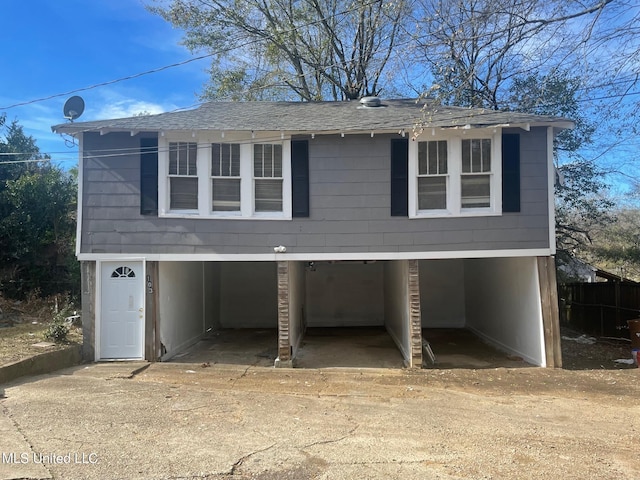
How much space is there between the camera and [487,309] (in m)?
12.6

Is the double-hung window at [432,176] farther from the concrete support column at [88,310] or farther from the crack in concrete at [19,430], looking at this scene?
the crack in concrete at [19,430]

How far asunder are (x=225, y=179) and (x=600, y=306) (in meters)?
11.6

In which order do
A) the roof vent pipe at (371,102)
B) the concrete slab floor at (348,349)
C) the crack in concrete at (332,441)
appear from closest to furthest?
the crack in concrete at (332,441), the concrete slab floor at (348,349), the roof vent pipe at (371,102)

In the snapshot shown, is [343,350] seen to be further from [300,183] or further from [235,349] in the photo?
[300,183]

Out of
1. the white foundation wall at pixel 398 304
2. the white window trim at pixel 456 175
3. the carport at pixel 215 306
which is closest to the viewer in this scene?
the white window trim at pixel 456 175

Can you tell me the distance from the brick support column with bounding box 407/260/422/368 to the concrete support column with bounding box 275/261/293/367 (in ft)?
8.34

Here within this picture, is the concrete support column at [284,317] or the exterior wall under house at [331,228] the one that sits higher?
the exterior wall under house at [331,228]

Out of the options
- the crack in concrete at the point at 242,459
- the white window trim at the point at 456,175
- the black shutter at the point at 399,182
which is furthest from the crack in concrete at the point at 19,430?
the white window trim at the point at 456,175

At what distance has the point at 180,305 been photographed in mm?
10836

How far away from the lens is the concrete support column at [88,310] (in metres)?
9.08

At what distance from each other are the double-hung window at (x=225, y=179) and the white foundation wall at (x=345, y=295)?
271 inches

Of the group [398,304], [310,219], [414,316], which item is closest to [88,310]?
[310,219]

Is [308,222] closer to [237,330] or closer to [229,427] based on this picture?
[229,427]

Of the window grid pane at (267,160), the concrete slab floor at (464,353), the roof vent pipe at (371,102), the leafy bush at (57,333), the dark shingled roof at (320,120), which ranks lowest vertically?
the concrete slab floor at (464,353)
